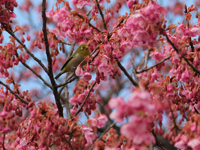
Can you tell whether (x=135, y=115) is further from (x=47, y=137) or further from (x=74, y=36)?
(x=74, y=36)

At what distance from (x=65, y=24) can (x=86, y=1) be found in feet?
1.55

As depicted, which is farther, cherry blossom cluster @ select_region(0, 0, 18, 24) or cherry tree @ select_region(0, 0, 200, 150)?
cherry blossom cluster @ select_region(0, 0, 18, 24)

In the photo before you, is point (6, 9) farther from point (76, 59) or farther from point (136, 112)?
point (136, 112)

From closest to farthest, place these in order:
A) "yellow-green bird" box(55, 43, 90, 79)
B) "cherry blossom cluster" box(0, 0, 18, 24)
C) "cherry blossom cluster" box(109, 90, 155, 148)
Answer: "cherry blossom cluster" box(109, 90, 155, 148), "cherry blossom cluster" box(0, 0, 18, 24), "yellow-green bird" box(55, 43, 90, 79)

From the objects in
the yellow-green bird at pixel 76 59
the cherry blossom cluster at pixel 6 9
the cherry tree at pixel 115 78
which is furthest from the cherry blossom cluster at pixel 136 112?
the yellow-green bird at pixel 76 59

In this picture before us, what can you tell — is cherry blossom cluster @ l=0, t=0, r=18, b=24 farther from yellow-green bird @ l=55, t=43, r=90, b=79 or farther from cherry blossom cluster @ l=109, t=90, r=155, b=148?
cherry blossom cluster @ l=109, t=90, r=155, b=148

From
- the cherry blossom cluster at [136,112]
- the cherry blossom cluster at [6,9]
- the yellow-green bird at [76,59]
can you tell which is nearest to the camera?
the cherry blossom cluster at [136,112]

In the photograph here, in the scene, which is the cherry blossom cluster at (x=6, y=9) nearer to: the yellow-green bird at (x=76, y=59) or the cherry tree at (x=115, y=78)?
the cherry tree at (x=115, y=78)

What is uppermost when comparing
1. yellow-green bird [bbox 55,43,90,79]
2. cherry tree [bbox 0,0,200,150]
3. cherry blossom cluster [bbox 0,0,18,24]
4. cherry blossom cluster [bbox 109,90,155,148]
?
yellow-green bird [bbox 55,43,90,79]

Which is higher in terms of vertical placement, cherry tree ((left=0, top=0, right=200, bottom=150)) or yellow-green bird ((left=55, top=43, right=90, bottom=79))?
yellow-green bird ((left=55, top=43, right=90, bottom=79))

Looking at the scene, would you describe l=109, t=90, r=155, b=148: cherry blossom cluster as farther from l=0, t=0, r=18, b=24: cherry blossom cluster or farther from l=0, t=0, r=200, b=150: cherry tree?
l=0, t=0, r=18, b=24: cherry blossom cluster

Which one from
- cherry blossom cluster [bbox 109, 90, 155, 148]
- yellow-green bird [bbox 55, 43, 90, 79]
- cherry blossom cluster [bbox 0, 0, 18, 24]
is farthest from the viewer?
yellow-green bird [bbox 55, 43, 90, 79]

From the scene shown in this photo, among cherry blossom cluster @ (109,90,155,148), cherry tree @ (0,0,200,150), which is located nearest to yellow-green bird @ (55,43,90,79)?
cherry tree @ (0,0,200,150)

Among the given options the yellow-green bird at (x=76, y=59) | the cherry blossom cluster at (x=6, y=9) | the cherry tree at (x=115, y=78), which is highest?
the yellow-green bird at (x=76, y=59)
